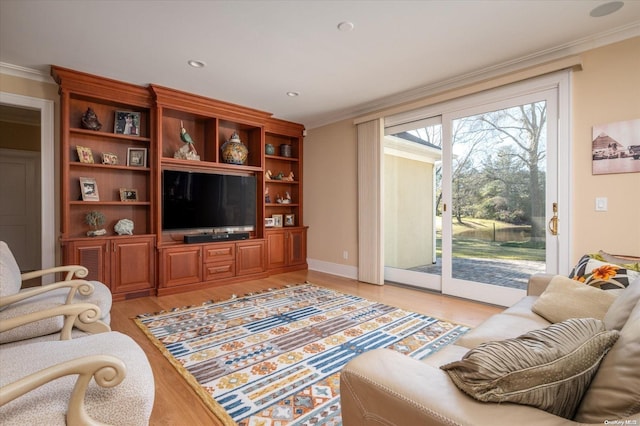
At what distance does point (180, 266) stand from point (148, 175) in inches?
50.9

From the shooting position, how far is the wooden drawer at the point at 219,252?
4.17m

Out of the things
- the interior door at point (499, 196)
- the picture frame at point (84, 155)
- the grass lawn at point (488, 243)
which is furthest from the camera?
the picture frame at point (84, 155)

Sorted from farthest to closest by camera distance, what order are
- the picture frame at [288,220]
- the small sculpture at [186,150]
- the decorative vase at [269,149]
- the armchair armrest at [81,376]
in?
the picture frame at [288,220] → the decorative vase at [269,149] → the small sculpture at [186,150] → the armchair armrest at [81,376]

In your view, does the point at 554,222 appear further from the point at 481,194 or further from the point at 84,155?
the point at 84,155

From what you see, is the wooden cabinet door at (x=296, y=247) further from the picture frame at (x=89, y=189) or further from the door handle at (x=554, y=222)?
the door handle at (x=554, y=222)

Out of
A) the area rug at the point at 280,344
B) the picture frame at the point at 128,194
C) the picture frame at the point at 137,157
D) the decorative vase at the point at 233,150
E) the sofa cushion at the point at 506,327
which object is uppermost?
the decorative vase at the point at 233,150

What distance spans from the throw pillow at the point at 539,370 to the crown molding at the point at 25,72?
15.5 feet

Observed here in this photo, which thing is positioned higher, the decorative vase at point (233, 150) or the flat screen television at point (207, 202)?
the decorative vase at point (233, 150)

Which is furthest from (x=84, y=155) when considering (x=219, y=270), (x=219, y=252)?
(x=219, y=270)

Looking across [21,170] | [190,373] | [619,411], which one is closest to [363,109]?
[190,373]

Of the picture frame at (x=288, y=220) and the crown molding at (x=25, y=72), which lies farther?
the picture frame at (x=288, y=220)

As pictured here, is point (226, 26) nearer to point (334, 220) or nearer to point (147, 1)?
point (147, 1)

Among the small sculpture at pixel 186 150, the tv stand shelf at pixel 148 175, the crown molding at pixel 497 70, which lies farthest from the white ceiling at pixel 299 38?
the small sculpture at pixel 186 150

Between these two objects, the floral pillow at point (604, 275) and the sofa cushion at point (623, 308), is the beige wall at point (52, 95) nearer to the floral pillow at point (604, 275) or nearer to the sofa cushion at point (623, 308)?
the sofa cushion at point (623, 308)
